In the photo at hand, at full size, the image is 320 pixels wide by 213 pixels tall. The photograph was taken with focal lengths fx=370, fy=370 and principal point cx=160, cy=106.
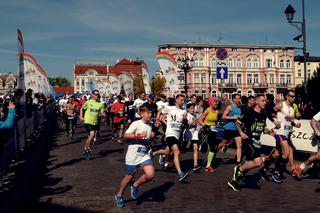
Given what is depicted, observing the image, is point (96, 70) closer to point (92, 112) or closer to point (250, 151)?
point (92, 112)

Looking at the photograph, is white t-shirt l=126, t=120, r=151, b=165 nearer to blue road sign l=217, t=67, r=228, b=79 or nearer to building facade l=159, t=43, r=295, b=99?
blue road sign l=217, t=67, r=228, b=79

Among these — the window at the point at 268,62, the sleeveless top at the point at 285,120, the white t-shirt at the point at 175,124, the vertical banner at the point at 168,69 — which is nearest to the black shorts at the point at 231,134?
the sleeveless top at the point at 285,120

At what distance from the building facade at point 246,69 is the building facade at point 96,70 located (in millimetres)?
36773

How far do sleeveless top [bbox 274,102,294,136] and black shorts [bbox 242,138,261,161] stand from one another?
71 centimetres

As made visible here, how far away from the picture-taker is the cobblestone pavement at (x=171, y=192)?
20.2 ft

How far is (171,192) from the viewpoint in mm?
7191

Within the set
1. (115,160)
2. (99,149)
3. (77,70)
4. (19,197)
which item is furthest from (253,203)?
(77,70)

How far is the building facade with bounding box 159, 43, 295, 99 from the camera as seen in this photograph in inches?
3733

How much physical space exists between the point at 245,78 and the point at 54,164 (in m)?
92.3

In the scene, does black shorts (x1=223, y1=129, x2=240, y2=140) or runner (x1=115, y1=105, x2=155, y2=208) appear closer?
runner (x1=115, y1=105, x2=155, y2=208)

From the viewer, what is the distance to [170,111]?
28.3 ft

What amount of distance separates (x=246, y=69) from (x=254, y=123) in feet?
304

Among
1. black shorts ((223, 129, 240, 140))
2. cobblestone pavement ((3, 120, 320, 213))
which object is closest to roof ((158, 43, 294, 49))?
cobblestone pavement ((3, 120, 320, 213))

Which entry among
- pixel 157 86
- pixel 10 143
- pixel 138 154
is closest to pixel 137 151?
pixel 138 154
